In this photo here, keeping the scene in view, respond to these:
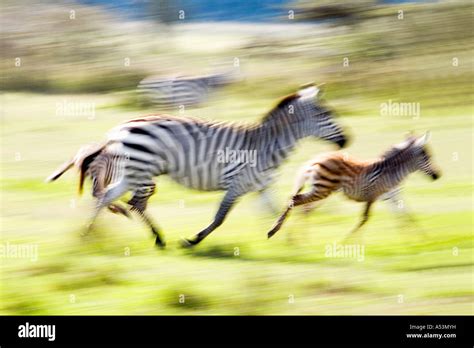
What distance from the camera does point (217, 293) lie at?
738 centimetres

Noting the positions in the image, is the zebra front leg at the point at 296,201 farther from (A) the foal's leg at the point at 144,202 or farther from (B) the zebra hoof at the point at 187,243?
(A) the foal's leg at the point at 144,202

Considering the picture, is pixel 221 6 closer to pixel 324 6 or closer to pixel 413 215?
pixel 324 6

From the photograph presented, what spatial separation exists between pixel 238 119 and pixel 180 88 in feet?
2.83

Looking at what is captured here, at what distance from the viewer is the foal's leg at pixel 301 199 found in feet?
26.3

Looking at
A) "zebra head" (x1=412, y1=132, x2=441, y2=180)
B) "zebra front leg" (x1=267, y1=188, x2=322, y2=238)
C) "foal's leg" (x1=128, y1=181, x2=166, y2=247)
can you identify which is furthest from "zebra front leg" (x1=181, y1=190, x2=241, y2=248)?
"zebra head" (x1=412, y1=132, x2=441, y2=180)

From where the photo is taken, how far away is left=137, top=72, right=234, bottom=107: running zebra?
899cm

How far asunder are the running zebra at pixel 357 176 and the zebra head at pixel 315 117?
230 mm

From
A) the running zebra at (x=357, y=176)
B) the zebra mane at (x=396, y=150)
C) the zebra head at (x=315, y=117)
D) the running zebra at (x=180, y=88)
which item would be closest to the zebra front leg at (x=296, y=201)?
the running zebra at (x=357, y=176)

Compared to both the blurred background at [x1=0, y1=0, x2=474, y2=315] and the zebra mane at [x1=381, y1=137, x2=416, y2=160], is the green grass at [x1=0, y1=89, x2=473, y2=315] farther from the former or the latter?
the zebra mane at [x1=381, y1=137, x2=416, y2=160]

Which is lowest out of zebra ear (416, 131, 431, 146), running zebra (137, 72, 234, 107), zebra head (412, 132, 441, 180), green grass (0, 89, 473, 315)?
green grass (0, 89, 473, 315)

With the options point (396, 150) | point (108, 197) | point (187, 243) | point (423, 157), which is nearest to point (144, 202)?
point (108, 197)

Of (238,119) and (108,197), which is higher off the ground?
(238,119)

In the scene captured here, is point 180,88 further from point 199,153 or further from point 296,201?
point 296,201

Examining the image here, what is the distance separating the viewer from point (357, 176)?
812 centimetres
